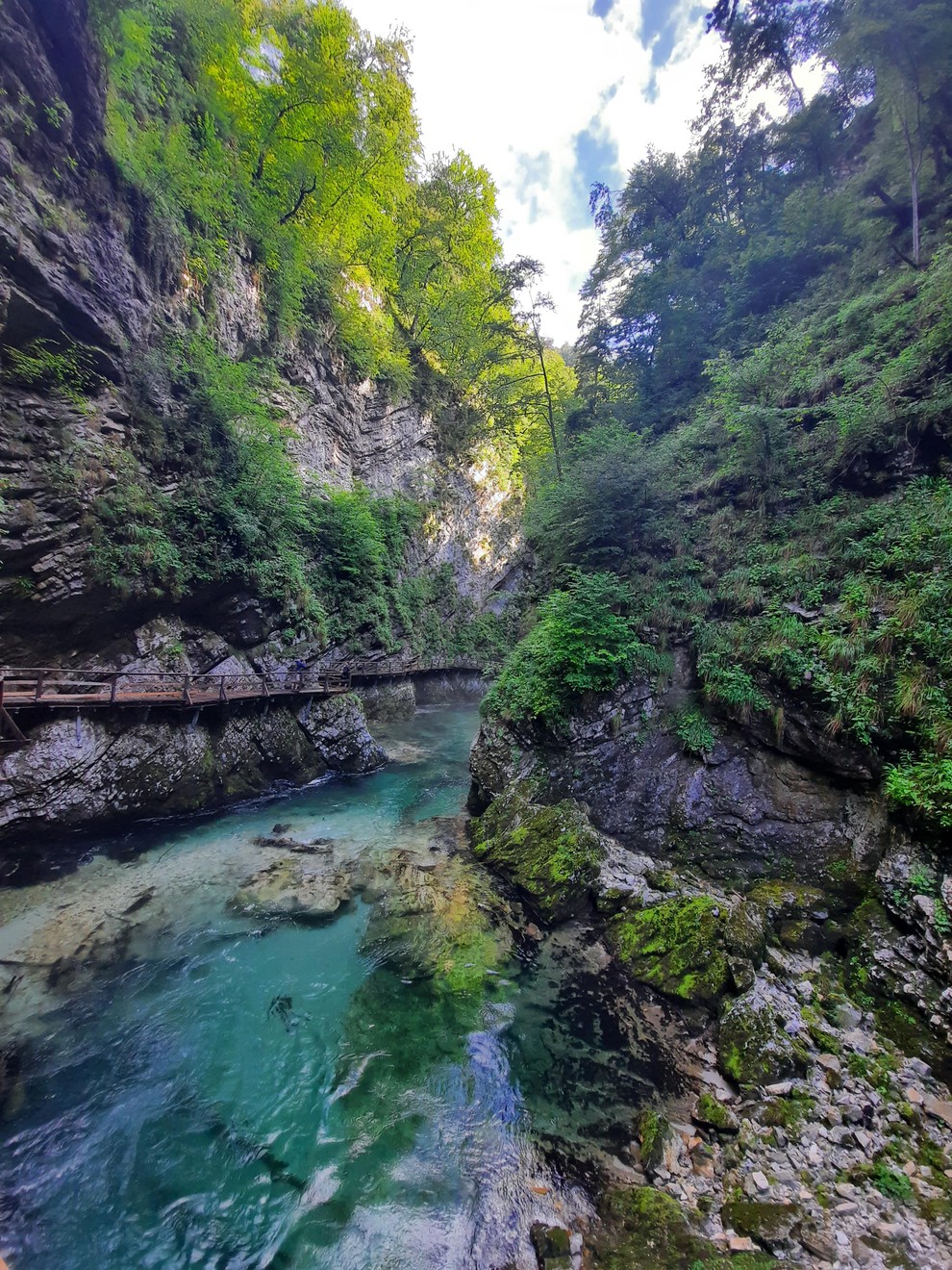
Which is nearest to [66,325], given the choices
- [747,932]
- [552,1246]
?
[552,1246]

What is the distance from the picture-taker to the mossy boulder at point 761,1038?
480 centimetres

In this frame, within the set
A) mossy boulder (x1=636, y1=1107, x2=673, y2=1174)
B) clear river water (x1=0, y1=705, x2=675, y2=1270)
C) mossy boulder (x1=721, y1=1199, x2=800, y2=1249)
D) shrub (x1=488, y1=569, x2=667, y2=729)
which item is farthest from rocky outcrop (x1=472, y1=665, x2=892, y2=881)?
mossy boulder (x1=721, y1=1199, x2=800, y2=1249)

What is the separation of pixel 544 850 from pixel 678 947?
2552 mm

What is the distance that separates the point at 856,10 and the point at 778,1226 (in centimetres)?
2335

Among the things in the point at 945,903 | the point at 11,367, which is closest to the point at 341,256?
the point at 11,367

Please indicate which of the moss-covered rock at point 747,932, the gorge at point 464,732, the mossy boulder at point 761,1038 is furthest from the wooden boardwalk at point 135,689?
the mossy boulder at point 761,1038

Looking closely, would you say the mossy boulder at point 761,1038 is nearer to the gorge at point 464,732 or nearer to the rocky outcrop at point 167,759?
→ the gorge at point 464,732

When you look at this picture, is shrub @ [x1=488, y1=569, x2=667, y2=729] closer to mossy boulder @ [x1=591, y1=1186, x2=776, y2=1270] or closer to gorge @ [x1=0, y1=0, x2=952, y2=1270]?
gorge @ [x1=0, y1=0, x2=952, y2=1270]

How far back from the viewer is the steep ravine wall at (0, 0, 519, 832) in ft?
27.9

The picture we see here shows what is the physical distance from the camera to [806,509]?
32.4 ft

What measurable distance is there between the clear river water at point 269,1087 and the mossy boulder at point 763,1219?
1.18 m

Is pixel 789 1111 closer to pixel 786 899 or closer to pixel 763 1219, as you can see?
pixel 763 1219

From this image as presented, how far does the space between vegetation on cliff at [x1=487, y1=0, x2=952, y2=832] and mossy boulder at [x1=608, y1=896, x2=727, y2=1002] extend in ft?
9.53

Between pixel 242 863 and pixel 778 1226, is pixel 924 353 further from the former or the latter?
pixel 242 863
